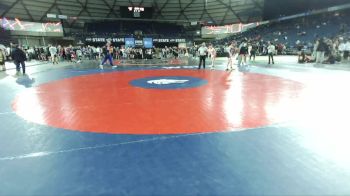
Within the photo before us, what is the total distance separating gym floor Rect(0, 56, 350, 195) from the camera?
8.26 feet

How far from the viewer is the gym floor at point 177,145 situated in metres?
2.52

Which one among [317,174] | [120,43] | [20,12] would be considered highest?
[20,12]

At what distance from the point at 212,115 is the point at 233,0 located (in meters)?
43.8

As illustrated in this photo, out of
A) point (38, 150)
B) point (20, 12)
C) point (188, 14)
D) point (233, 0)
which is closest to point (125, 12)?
point (188, 14)

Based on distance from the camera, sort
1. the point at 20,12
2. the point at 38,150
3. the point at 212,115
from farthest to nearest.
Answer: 1. the point at 20,12
2. the point at 212,115
3. the point at 38,150

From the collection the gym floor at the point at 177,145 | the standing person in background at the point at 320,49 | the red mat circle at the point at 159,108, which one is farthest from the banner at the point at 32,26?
the standing person in background at the point at 320,49

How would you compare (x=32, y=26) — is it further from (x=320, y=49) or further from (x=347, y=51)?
(x=347, y=51)

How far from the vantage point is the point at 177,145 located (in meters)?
3.51

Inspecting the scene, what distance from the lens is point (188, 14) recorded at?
163 ft

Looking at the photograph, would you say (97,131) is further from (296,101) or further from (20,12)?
(20,12)

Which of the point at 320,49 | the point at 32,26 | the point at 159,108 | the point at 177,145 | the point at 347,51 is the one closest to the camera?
the point at 177,145

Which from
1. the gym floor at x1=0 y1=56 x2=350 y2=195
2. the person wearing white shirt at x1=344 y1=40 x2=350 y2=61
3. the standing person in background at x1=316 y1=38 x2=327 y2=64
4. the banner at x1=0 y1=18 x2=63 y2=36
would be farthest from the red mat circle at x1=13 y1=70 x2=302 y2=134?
the banner at x1=0 y1=18 x2=63 y2=36

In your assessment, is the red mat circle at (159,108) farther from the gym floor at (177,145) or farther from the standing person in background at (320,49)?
the standing person in background at (320,49)

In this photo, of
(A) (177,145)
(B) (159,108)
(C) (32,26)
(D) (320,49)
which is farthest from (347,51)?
(C) (32,26)
